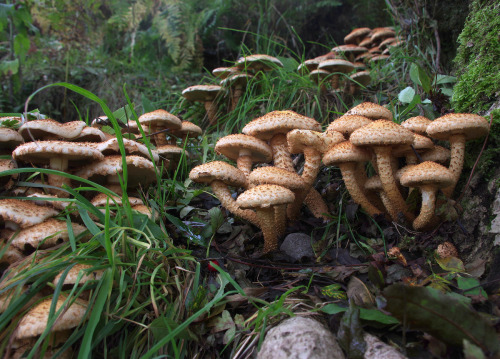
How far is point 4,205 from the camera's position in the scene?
1735 mm

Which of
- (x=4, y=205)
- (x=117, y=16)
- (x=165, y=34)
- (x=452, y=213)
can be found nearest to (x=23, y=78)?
(x=117, y=16)

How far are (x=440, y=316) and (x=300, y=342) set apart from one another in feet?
1.85

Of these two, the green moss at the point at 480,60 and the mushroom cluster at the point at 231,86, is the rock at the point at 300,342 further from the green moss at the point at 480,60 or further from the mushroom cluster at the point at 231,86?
the mushroom cluster at the point at 231,86

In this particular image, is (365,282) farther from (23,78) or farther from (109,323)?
(23,78)

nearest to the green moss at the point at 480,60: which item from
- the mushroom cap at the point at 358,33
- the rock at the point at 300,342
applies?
the rock at the point at 300,342

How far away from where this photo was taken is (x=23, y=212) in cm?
175

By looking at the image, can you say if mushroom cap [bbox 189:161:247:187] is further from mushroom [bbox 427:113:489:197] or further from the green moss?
the green moss

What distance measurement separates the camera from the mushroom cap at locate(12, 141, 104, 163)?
188 cm

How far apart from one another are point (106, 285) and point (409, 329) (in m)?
1.39

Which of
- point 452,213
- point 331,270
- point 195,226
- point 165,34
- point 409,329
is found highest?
point 165,34

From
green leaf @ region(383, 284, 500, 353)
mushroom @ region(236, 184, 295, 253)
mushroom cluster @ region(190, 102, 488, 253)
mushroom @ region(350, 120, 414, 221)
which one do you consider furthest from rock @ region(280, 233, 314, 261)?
green leaf @ region(383, 284, 500, 353)

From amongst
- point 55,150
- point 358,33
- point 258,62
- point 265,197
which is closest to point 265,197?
point 265,197

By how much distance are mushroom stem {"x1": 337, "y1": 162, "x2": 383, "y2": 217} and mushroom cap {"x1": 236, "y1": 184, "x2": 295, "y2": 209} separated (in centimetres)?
59

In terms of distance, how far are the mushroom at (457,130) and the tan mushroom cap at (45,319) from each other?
2.20 meters
